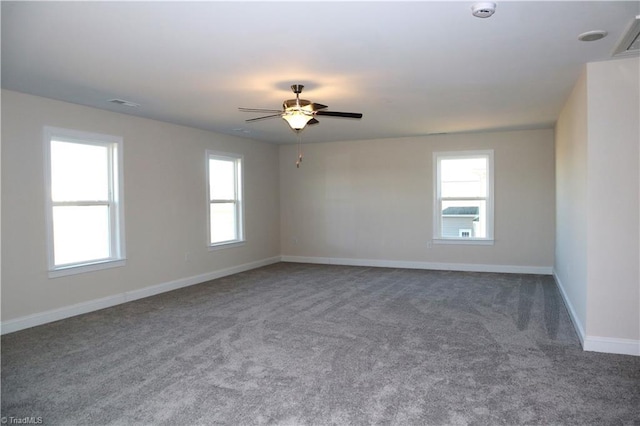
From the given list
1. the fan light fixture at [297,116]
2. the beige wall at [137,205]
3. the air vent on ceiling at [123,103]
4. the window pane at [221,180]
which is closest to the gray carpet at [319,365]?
the beige wall at [137,205]

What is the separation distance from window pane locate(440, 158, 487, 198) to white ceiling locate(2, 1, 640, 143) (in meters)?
2.31

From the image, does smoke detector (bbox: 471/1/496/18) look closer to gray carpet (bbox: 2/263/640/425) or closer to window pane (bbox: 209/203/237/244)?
gray carpet (bbox: 2/263/640/425)

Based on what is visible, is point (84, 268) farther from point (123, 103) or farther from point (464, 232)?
point (464, 232)

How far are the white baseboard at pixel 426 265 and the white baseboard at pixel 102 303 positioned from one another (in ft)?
5.84

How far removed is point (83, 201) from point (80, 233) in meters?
0.38

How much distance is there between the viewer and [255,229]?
8.43 meters

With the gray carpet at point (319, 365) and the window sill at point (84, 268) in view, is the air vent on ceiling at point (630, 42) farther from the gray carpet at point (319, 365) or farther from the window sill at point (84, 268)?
the window sill at point (84, 268)

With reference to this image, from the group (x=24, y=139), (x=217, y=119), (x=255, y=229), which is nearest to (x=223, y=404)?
(x=24, y=139)

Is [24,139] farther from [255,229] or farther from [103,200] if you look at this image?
[255,229]

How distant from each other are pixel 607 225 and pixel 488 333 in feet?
4.68

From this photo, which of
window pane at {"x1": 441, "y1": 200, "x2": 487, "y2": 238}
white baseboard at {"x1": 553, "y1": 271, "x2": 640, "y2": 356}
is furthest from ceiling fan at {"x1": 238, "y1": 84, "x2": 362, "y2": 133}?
window pane at {"x1": 441, "y1": 200, "x2": 487, "y2": 238}

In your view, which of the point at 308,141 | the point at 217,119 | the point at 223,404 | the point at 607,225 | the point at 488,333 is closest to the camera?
the point at 223,404

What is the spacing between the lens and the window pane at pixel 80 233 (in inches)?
195

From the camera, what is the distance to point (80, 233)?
5215mm
